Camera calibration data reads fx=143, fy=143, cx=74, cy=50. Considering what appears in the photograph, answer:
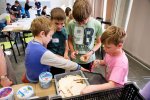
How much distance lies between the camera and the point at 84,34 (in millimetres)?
1412

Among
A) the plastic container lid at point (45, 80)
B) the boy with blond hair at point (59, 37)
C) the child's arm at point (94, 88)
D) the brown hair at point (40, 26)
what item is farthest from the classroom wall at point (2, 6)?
the child's arm at point (94, 88)

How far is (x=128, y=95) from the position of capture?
59 cm

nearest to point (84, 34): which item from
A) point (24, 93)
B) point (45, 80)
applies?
point (45, 80)

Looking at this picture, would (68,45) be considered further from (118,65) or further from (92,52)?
(118,65)

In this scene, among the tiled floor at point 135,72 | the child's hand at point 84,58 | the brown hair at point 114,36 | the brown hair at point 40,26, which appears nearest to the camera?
the brown hair at point 114,36

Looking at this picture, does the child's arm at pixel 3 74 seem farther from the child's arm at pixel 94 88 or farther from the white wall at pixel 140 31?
the white wall at pixel 140 31

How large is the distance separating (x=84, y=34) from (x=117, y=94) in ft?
2.92

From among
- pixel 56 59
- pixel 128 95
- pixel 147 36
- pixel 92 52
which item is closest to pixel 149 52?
pixel 147 36

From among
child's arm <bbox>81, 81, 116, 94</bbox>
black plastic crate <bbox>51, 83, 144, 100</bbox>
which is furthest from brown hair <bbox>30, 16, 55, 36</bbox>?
black plastic crate <bbox>51, 83, 144, 100</bbox>

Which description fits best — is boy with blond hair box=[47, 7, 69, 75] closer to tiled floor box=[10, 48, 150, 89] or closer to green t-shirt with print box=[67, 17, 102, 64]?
green t-shirt with print box=[67, 17, 102, 64]

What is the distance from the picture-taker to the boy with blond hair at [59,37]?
1414 millimetres

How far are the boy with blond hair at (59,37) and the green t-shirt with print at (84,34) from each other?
90 mm

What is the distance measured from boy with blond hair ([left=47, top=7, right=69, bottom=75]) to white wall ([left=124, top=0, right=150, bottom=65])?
2070 millimetres

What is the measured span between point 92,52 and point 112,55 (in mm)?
416
